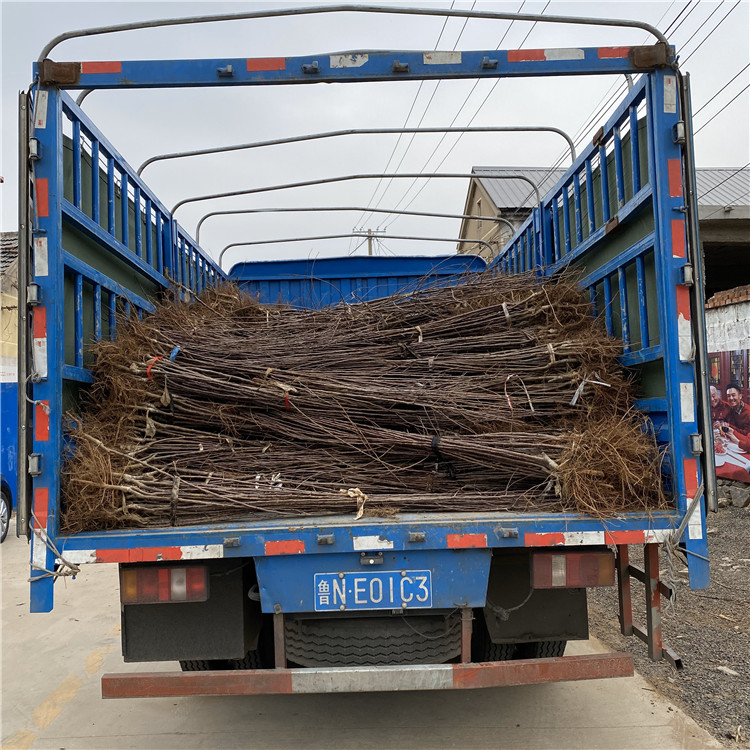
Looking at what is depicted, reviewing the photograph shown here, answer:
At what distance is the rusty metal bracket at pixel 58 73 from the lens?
3008 millimetres

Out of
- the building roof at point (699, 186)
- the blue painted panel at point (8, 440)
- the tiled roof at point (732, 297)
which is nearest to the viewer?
the tiled roof at point (732, 297)

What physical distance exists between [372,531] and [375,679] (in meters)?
0.61

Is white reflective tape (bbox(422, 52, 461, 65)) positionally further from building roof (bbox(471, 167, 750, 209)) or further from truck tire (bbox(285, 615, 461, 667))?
building roof (bbox(471, 167, 750, 209))

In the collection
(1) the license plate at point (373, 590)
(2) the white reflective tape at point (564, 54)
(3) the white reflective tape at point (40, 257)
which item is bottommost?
(1) the license plate at point (373, 590)

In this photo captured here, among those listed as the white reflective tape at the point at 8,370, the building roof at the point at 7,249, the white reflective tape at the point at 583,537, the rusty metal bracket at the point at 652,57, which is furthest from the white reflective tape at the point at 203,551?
the building roof at the point at 7,249

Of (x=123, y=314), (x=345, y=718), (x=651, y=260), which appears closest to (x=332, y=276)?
(x=123, y=314)

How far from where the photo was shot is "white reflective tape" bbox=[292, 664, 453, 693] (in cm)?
272

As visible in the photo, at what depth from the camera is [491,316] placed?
395 centimetres

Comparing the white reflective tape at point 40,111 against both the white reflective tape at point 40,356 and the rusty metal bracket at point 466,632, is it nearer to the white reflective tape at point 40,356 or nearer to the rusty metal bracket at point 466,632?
the white reflective tape at point 40,356

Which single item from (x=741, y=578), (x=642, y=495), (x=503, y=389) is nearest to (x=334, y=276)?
(x=503, y=389)

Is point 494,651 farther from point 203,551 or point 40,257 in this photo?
point 40,257

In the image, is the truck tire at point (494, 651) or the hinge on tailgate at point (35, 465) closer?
the hinge on tailgate at point (35, 465)

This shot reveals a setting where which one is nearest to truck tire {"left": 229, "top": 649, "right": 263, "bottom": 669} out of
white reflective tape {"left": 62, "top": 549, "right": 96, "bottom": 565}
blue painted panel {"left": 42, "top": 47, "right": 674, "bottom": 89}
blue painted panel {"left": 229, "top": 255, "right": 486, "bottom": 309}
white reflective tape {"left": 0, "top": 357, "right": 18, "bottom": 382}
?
white reflective tape {"left": 62, "top": 549, "right": 96, "bottom": 565}

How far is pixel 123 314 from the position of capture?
3.89 m
